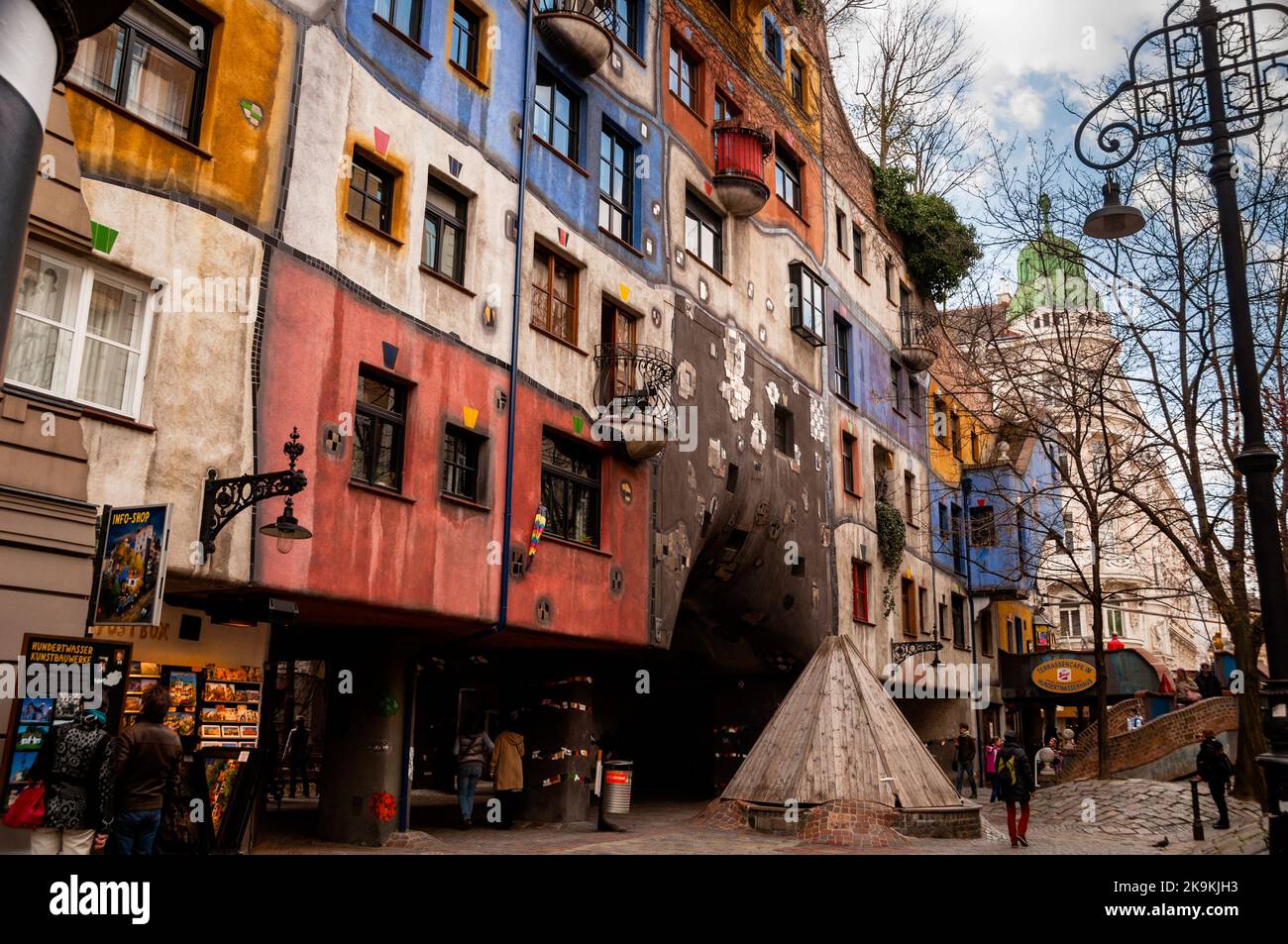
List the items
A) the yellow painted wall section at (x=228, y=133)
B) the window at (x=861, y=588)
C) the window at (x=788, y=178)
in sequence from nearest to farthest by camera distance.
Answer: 1. the yellow painted wall section at (x=228, y=133)
2. the window at (x=788, y=178)
3. the window at (x=861, y=588)

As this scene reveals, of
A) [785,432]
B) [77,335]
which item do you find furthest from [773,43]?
[77,335]

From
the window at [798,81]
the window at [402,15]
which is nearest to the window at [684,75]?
the window at [798,81]

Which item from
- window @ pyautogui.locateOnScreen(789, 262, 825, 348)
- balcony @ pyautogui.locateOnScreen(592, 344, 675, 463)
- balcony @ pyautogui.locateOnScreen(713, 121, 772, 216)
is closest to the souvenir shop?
balcony @ pyautogui.locateOnScreen(592, 344, 675, 463)

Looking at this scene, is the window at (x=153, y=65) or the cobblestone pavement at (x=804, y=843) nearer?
the window at (x=153, y=65)

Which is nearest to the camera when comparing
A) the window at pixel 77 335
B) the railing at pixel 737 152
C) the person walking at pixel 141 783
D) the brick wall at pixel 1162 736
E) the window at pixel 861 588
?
the person walking at pixel 141 783

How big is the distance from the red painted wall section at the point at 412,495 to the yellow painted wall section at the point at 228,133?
35.4 inches

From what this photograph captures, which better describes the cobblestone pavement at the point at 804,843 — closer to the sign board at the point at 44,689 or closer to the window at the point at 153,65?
the sign board at the point at 44,689

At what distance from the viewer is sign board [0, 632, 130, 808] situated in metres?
8.68

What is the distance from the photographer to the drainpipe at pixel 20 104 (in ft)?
16.1

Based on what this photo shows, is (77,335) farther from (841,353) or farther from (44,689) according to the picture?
(841,353)

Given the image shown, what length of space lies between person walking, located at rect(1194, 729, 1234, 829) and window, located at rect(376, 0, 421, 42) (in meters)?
17.1

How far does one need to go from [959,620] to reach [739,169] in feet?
65.7

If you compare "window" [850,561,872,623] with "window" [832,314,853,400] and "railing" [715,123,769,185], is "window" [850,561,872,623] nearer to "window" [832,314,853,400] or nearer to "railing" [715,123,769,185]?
"window" [832,314,853,400]
